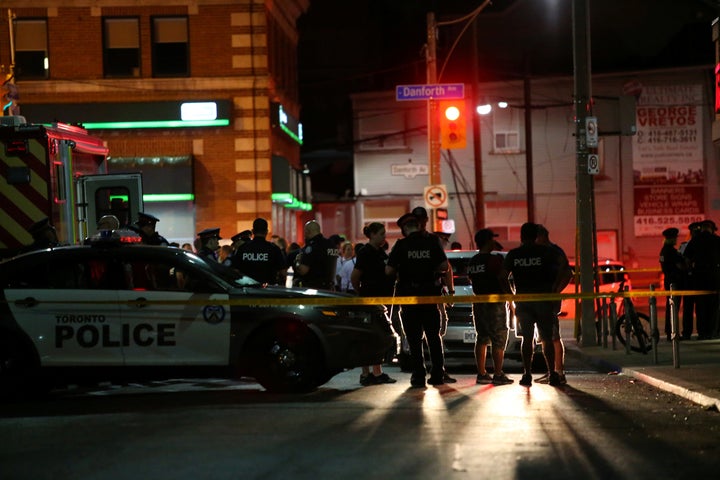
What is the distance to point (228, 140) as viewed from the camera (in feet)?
90.7

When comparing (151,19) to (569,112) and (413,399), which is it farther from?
(413,399)

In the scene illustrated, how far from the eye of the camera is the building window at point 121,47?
2772cm

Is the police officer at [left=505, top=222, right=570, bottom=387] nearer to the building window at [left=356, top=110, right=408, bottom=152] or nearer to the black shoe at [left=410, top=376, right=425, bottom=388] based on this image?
the black shoe at [left=410, top=376, right=425, bottom=388]

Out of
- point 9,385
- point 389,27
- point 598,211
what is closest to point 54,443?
point 9,385

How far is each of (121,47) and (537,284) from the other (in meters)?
17.9

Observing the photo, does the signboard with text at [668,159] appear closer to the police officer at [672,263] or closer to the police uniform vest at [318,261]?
the police officer at [672,263]

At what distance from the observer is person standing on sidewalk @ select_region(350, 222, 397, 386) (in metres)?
12.8

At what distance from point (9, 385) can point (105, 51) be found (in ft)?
58.4

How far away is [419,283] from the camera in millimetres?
12188

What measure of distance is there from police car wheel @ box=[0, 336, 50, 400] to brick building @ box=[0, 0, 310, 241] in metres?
16.3

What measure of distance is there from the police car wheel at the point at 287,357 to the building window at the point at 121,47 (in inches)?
701

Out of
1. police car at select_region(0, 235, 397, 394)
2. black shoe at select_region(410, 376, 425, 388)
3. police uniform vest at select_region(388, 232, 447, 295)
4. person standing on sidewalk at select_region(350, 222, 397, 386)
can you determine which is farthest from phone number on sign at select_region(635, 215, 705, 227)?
police car at select_region(0, 235, 397, 394)

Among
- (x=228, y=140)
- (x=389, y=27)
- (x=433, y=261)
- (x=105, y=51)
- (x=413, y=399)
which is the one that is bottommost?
(x=413, y=399)

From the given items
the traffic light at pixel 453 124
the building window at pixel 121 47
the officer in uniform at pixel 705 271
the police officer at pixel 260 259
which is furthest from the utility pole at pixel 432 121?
the police officer at pixel 260 259
